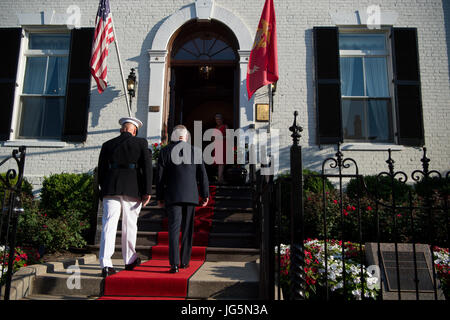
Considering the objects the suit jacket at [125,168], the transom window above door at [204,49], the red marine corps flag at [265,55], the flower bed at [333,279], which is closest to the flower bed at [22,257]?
the suit jacket at [125,168]

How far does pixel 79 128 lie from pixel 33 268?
4.00 meters

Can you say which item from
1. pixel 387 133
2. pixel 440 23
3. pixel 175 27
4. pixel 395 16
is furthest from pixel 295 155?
pixel 440 23

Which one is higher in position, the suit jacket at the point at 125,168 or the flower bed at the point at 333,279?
the suit jacket at the point at 125,168

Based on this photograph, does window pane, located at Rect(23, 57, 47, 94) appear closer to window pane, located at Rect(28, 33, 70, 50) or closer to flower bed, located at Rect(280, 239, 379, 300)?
window pane, located at Rect(28, 33, 70, 50)

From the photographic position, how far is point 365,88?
7.15 m

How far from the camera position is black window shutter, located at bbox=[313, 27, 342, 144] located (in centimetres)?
676

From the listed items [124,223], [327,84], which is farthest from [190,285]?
[327,84]

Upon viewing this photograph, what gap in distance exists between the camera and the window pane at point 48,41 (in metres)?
7.46

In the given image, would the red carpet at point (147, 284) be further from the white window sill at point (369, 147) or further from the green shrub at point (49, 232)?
the white window sill at point (369, 147)

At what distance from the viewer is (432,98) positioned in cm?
686

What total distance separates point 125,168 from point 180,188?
67 cm

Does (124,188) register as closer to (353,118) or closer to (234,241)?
(234,241)

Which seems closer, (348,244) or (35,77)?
(348,244)

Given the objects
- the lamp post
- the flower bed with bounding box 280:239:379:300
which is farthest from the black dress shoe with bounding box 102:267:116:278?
the lamp post
